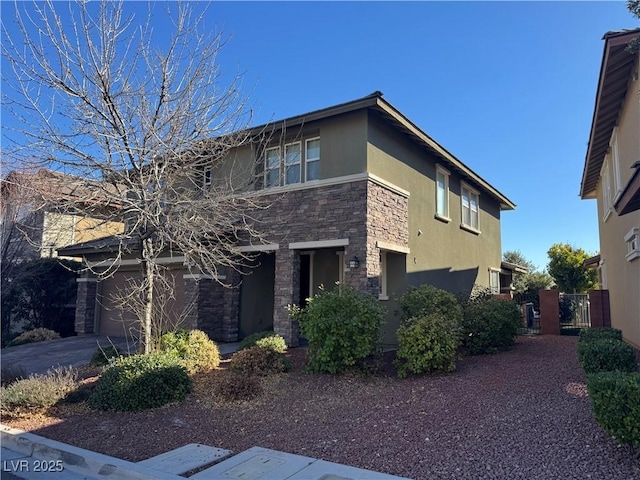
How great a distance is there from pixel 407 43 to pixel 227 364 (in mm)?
9160

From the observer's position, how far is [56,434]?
6676 millimetres

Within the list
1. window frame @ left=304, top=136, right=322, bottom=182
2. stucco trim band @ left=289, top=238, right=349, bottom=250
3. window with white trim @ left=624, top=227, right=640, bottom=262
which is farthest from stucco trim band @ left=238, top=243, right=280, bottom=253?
window with white trim @ left=624, top=227, right=640, bottom=262

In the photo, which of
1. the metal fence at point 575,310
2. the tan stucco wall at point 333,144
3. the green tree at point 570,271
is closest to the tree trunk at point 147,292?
the tan stucco wall at point 333,144

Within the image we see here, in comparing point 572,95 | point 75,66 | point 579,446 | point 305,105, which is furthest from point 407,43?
point 579,446

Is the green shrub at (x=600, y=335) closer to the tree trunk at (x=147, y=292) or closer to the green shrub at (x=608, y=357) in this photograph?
the green shrub at (x=608, y=357)

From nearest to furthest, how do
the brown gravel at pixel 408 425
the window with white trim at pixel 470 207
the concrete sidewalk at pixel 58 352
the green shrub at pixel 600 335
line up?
1. the brown gravel at pixel 408 425
2. the green shrub at pixel 600 335
3. the concrete sidewalk at pixel 58 352
4. the window with white trim at pixel 470 207

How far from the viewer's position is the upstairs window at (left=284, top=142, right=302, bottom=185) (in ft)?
46.5

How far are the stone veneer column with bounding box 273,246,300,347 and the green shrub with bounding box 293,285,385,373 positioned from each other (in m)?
3.63

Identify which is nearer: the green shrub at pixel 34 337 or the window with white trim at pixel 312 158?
the window with white trim at pixel 312 158

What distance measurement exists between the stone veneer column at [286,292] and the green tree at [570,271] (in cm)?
1878

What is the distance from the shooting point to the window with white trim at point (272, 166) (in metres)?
14.6

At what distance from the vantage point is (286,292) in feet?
44.1

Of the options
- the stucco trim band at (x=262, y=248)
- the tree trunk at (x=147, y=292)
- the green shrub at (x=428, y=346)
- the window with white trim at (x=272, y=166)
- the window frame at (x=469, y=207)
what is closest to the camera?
the green shrub at (x=428, y=346)

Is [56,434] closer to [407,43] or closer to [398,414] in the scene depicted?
[398,414]
